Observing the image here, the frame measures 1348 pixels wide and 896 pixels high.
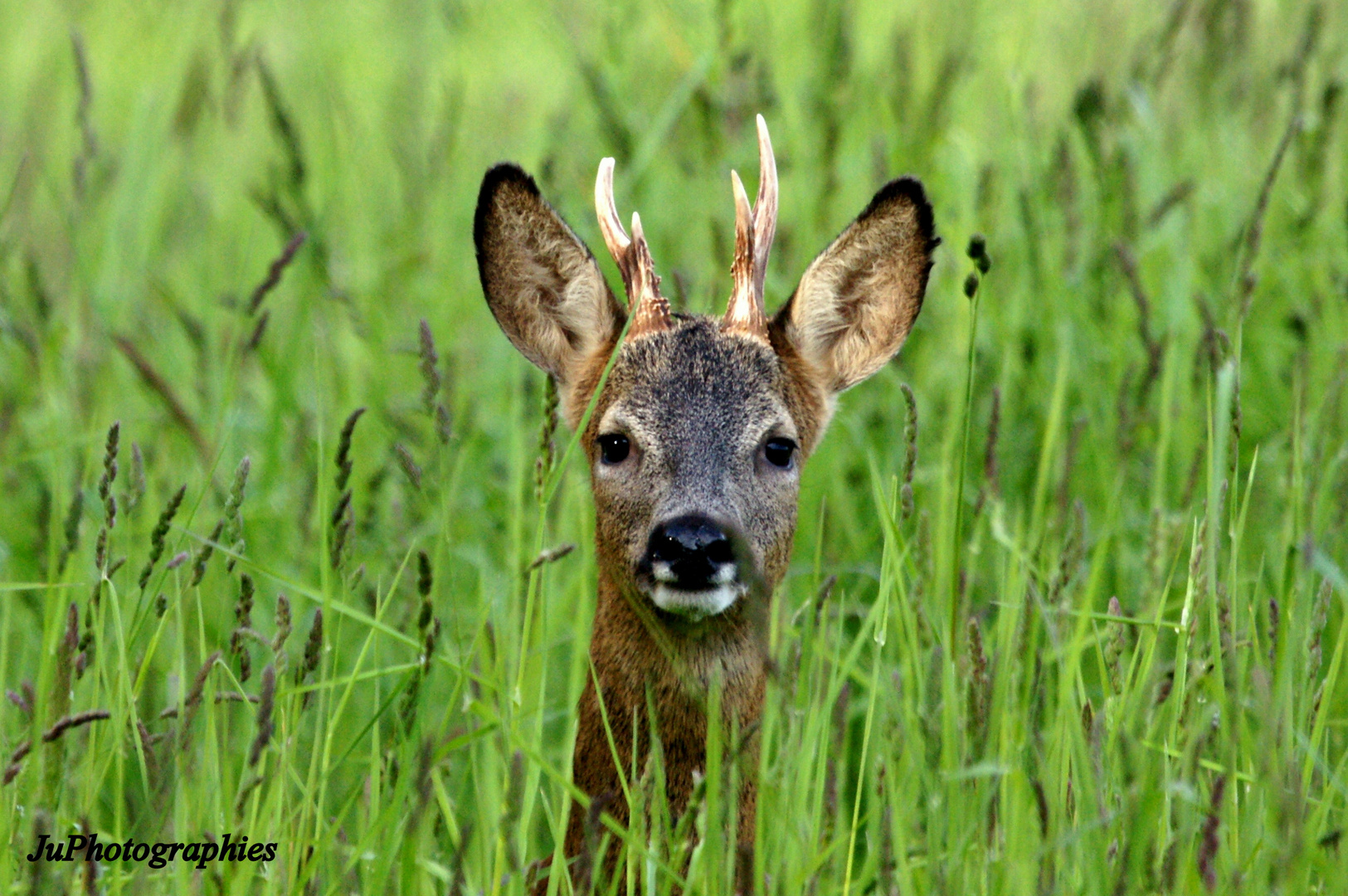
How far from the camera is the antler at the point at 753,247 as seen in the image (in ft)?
12.1

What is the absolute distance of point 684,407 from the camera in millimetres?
3645

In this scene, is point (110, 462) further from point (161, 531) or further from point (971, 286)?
point (971, 286)

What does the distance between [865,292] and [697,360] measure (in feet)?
1.91

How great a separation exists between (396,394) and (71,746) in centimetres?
242

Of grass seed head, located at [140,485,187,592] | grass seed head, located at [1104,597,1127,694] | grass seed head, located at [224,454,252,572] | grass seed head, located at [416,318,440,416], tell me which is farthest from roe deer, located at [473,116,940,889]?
grass seed head, located at [140,485,187,592]

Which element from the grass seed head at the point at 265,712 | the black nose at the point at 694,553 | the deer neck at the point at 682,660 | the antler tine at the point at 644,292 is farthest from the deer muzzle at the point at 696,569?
the grass seed head at the point at 265,712

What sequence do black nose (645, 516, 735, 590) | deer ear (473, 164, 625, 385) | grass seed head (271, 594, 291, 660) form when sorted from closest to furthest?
grass seed head (271, 594, 291, 660)
black nose (645, 516, 735, 590)
deer ear (473, 164, 625, 385)

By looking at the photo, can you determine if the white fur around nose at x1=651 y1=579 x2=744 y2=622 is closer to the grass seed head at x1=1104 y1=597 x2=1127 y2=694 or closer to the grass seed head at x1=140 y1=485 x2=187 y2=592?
the grass seed head at x1=1104 y1=597 x2=1127 y2=694

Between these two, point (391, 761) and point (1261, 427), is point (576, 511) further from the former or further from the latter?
point (1261, 427)

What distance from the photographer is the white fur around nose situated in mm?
3195

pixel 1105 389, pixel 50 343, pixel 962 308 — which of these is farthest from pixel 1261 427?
pixel 50 343

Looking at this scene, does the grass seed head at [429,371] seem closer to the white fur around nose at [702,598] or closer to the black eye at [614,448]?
the white fur around nose at [702,598]

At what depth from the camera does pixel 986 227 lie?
5148 mm

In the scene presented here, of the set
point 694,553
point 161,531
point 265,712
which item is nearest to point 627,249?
point 694,553
